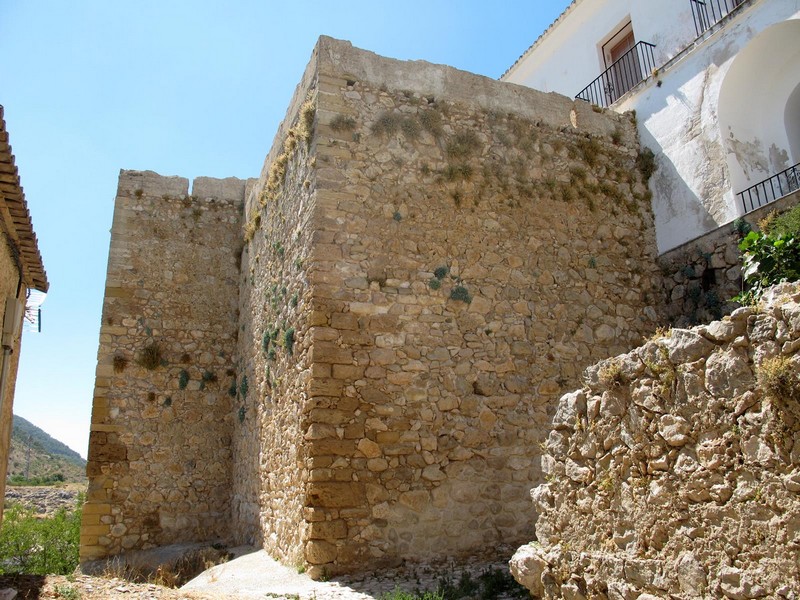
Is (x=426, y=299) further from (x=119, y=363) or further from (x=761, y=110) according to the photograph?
(x=119, y=363)

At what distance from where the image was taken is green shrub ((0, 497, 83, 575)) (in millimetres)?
12219

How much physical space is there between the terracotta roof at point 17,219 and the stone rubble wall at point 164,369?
262 cm

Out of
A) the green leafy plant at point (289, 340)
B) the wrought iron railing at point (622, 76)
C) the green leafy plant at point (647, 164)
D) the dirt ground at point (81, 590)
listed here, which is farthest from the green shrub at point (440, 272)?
the wrought iron railing at point (622, 76)

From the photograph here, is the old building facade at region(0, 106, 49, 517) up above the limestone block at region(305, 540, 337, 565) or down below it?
above

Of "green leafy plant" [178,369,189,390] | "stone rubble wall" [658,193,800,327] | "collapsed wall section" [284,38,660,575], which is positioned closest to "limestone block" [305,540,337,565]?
"collapsed wall section" [284,38,660,575]

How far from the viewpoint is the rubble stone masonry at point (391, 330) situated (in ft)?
24.5

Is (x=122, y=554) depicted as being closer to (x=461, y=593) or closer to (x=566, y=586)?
(x=461, y=593)

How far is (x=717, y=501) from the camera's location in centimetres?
356

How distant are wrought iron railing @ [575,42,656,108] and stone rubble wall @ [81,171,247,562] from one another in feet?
22.7

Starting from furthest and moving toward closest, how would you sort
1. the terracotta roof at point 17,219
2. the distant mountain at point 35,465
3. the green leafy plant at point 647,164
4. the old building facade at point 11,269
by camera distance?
the distant mountain at point 35,465 → the green leafy plant at point 647,164 → the old building facade at point 11,269 → the terracotta roof at point 17,219

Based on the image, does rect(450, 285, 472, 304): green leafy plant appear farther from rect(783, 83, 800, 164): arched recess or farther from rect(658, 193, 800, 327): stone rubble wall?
rect(783, 83, 800, 164): arched recess

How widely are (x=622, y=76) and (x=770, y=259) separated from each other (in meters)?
6.61

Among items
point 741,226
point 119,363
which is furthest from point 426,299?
point 119,363

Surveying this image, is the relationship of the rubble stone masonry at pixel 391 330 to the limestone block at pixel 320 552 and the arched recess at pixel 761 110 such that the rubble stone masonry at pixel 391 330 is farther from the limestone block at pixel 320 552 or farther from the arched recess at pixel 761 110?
the arched recess at pixel 761 110
